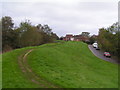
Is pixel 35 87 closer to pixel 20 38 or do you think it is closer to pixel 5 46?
pixel 5 46

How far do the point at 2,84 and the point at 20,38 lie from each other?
143 ft

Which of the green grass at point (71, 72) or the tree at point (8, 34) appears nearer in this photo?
the green grass at point (71, 72)

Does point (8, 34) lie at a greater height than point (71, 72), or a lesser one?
greater

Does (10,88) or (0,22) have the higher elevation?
(0,22)

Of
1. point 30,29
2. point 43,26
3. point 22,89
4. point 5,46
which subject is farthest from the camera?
point 43,26

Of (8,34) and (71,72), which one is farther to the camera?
(8,34)

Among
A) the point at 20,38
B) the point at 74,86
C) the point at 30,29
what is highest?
the point at 30,29

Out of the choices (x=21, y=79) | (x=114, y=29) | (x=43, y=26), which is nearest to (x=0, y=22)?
(x=43, y=26)

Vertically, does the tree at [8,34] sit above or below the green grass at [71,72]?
above

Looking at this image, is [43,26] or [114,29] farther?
[43,26]

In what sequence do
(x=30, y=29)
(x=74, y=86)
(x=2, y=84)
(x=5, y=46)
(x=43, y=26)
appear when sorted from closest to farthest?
(x=2, y=84)
(x=74, y=86)
(x=5, y=46)
(x=30, y=29)
(x=43, y=26)

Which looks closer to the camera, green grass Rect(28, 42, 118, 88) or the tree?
green grass Rect(28, 42, 118, 88)

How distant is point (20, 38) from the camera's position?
180 feet

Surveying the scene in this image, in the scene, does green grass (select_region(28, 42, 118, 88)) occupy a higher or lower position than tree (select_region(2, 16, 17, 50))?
lower
